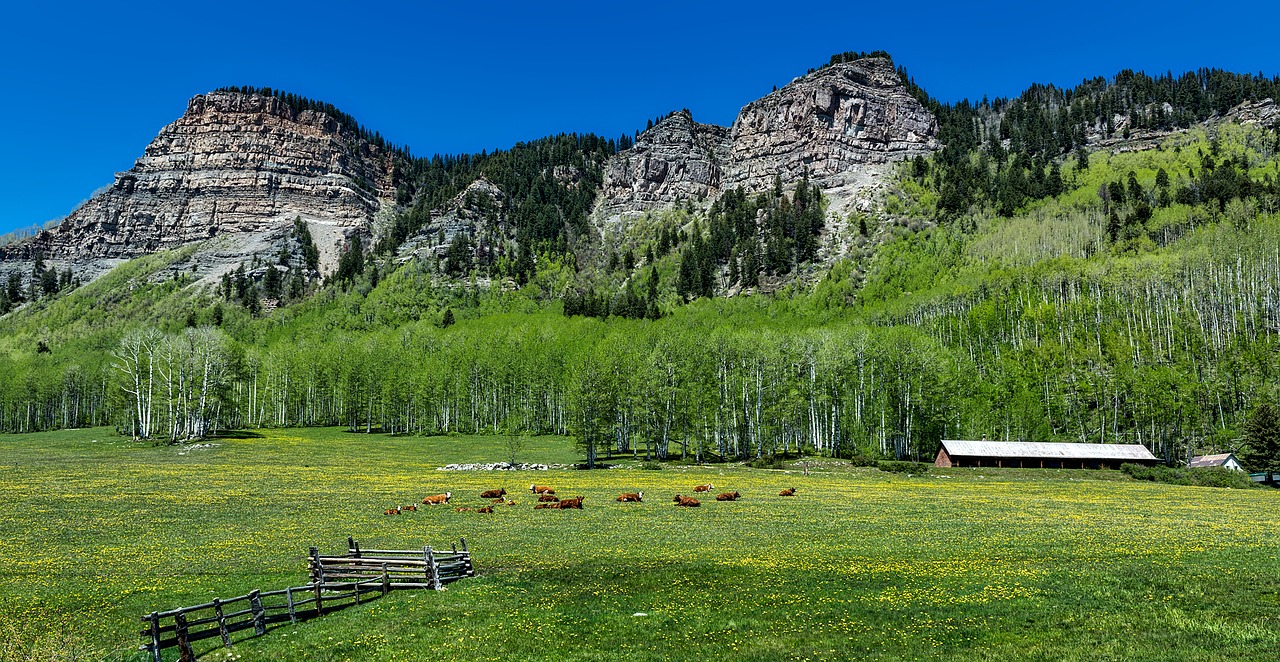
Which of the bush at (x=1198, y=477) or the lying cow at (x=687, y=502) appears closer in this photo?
the lying cow at (x=687, y=502)

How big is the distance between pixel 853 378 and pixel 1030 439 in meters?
30.6

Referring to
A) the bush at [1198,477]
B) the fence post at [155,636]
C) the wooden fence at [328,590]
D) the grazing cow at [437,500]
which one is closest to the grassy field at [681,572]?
the wooden fence at [328,590]

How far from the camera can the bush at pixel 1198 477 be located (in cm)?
6944

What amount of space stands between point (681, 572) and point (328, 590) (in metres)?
12.4

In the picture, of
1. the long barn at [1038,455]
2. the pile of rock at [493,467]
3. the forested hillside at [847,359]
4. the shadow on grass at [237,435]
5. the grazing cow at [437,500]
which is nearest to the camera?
the grazing cow at [437,500]

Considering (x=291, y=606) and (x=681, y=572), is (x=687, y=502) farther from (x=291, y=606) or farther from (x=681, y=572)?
(x=291, y=606)

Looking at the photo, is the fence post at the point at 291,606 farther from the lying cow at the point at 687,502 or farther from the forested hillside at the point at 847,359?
the forested hillside at the point at 847,359

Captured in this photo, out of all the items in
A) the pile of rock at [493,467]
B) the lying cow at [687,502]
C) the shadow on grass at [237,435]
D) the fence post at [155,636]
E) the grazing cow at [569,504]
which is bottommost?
the pile of rock at [493,467]

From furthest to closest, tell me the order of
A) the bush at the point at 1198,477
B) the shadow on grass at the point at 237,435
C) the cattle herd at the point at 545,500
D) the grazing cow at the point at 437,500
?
the shadow on grass at the point at 237,435
the bush at the point at 1198,477
the grazing cow at the point at 437,500
the cattle herd at the point at 545,500

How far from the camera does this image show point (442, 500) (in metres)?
45.3

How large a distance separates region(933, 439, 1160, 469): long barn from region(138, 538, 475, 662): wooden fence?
7923 centimetres

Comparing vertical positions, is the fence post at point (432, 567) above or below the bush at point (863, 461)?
above

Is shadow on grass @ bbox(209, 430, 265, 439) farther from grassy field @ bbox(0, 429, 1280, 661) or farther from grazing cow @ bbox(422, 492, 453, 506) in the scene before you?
grazing cow @ bbox(422, 492, 453, 506)

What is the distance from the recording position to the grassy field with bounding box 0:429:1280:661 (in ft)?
56.6
